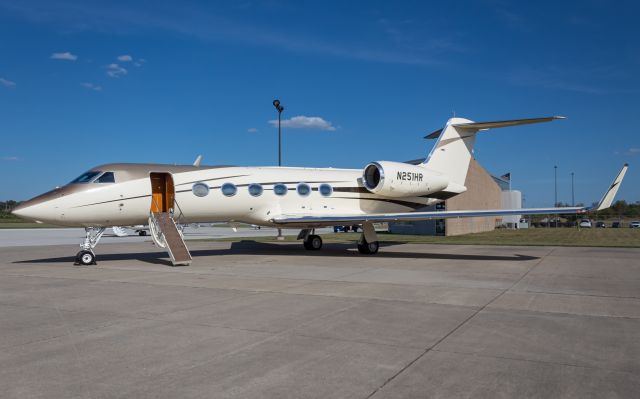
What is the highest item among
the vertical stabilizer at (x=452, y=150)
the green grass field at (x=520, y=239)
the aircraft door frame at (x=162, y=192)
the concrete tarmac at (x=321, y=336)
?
the vertical stabilizer at (x=452, y=150)

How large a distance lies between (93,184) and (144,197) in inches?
58.5

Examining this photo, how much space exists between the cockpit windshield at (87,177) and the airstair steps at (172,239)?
2075mm

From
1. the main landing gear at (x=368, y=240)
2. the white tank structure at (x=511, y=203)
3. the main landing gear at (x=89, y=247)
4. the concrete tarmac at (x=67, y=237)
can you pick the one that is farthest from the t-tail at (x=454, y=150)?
the white tank structure at (x=511, y=203)

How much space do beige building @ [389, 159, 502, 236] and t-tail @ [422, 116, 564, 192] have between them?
1619cm

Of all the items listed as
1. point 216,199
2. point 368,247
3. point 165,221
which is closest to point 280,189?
point 216,199

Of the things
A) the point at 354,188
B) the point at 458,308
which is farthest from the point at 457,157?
the point at 458,308

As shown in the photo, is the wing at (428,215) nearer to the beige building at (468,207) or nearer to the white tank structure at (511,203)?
the beige building at (468,207)

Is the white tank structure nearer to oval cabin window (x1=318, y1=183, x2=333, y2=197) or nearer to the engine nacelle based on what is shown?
the engine nacelle

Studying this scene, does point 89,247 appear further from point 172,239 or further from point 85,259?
point 172,239

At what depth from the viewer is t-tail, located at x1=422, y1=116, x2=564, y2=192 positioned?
2059 cm

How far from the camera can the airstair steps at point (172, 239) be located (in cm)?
1409

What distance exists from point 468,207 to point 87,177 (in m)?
32.3

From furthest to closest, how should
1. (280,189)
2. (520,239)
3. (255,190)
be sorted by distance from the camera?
(520,239)
(280,189)
(255,190)

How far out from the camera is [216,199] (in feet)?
53.7
